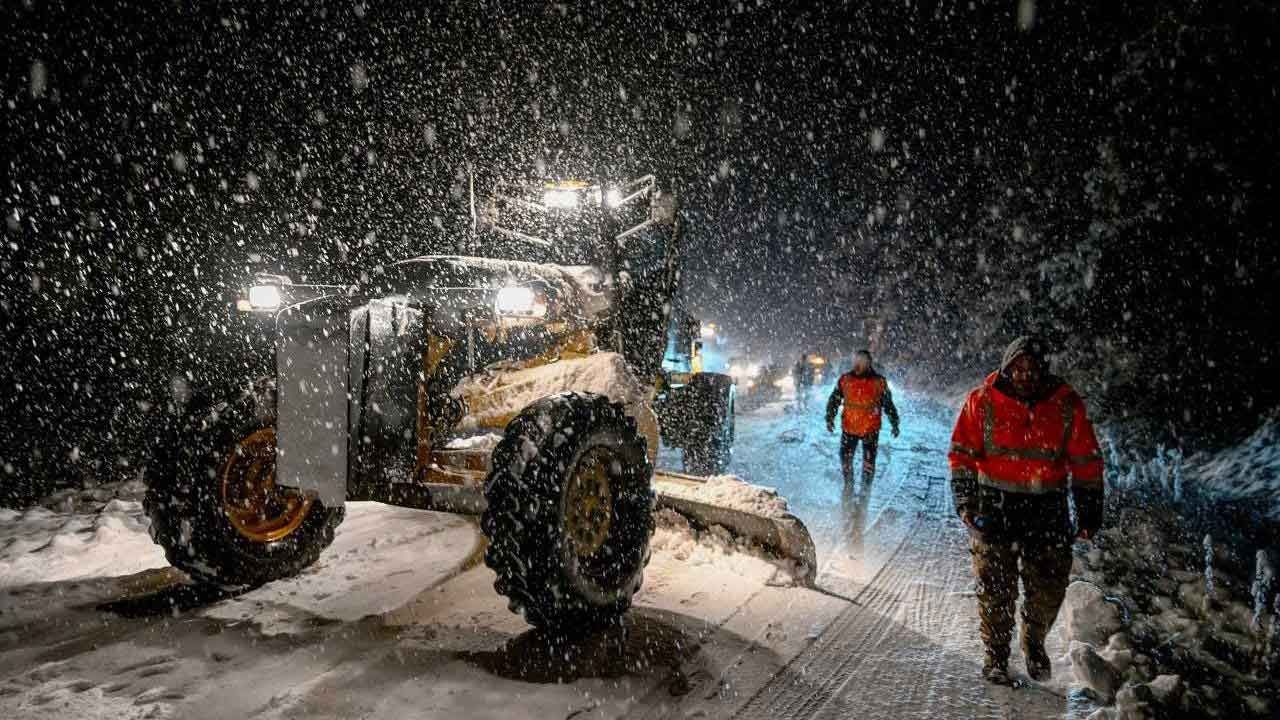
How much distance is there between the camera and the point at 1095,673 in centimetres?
328

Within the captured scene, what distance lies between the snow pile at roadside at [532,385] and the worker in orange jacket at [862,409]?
3.85 meters

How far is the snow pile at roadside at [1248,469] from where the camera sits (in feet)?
27.8

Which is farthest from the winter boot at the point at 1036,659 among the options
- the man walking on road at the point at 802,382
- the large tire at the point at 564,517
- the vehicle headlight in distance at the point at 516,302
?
the man walking on road at the point at 802,382

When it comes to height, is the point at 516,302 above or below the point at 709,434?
above

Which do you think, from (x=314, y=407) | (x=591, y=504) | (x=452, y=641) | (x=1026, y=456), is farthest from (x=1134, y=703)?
(x=314, y=407)

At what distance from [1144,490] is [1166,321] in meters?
5.74

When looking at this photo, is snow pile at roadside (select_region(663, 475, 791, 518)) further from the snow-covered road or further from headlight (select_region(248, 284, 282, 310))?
headlight (select_region(248, 284, 282, 310))

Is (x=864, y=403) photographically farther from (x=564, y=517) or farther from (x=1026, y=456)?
(x=564, y=517)

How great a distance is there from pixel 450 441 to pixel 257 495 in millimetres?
1245

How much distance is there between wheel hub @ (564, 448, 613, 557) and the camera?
11.6 feet

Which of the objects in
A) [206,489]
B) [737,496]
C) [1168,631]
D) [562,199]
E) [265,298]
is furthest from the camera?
[562,199]

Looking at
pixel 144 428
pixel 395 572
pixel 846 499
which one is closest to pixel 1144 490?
pixel 846 499

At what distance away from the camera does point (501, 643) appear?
11.6ft

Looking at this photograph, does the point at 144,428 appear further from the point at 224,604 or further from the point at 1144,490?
the point at 1144,490
